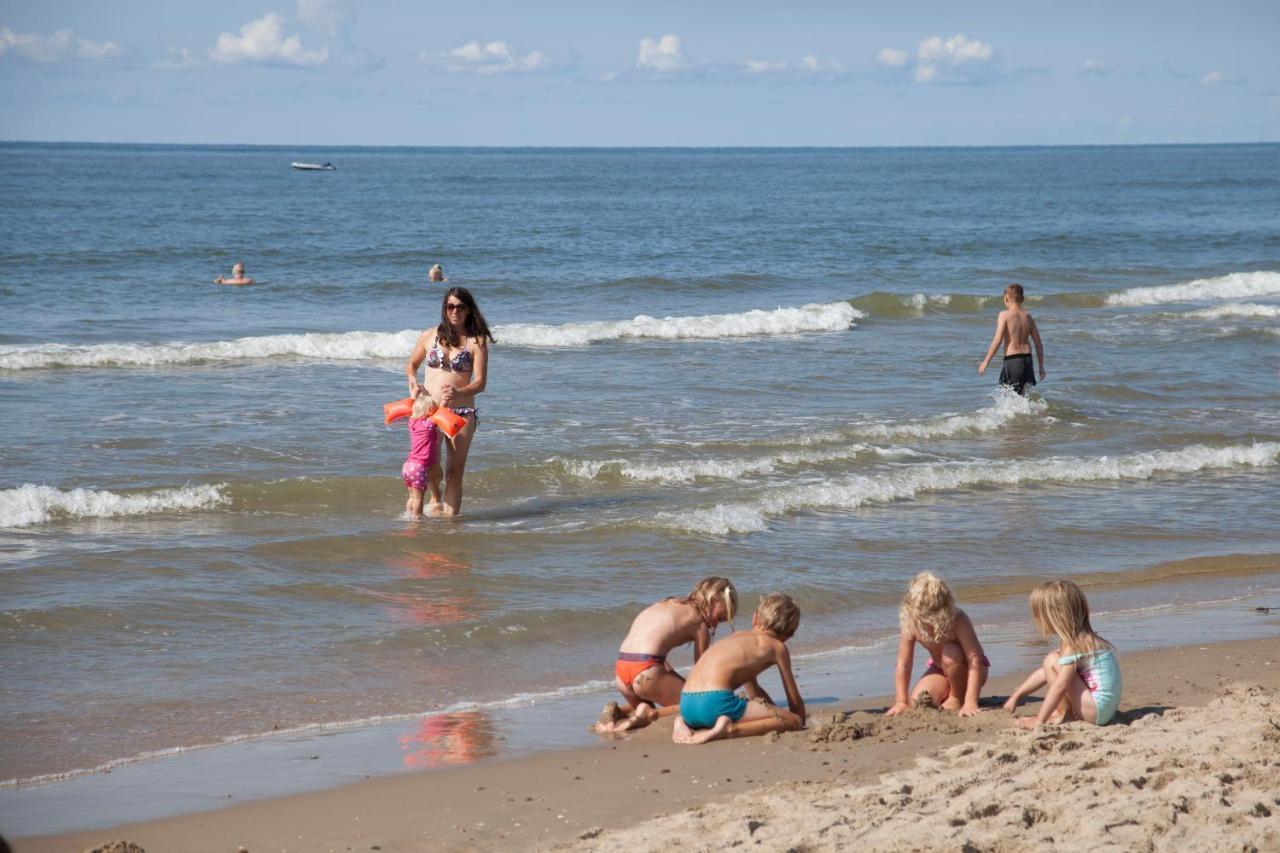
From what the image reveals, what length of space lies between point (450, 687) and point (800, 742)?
75.3 inches

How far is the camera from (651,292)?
25.5 meters

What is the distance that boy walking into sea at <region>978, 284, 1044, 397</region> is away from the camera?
44.8 ft

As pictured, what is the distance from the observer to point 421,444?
9320 millimetres

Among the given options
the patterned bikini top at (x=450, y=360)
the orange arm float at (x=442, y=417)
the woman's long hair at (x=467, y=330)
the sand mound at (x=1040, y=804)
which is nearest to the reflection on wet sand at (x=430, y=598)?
the orange arm float at (x=442, y=417)

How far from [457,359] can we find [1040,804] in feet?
18.8

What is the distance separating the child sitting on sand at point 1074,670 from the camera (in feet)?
18.1

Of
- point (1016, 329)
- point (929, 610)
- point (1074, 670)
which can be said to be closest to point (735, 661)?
point (929, 610)

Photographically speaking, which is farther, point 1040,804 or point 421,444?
point 421,444

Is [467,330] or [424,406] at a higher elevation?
[467,330]

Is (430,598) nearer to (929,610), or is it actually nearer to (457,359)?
(457,359)

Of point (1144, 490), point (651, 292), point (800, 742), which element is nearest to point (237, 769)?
point (800, 742)

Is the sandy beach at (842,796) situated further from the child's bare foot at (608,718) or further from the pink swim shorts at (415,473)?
the pink swim shorts at (415,473)

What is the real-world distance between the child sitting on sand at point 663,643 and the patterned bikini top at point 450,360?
361 centimetres

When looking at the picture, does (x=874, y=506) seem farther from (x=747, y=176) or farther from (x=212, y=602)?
(x=747, y=176)
